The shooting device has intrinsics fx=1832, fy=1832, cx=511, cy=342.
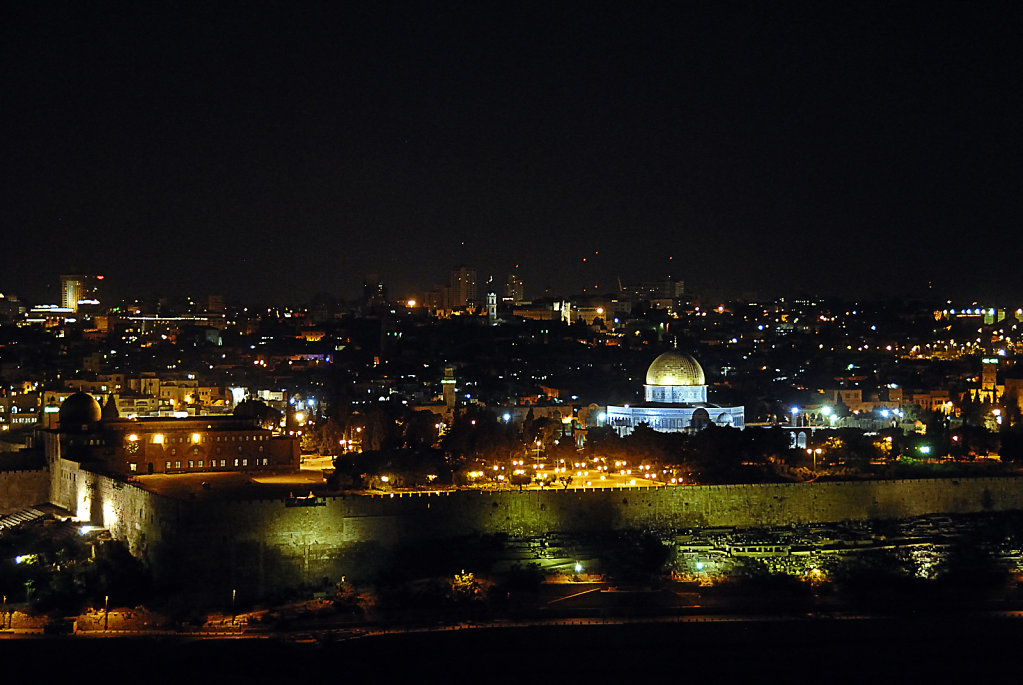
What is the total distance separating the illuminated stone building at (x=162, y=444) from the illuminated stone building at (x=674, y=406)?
11.2 m

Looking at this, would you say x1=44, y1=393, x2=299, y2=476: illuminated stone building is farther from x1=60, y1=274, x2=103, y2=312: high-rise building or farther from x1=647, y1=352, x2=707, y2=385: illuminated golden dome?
x1=60, y1=274, x2=103, y2=312: high-rise building

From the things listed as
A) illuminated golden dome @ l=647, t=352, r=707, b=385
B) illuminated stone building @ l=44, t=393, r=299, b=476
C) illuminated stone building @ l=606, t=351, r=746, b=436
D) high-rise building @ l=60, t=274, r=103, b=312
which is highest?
high-rise building @ l=60, t=274, r=103, b=312

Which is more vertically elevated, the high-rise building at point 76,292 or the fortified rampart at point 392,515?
the high-rise building at point 76,292

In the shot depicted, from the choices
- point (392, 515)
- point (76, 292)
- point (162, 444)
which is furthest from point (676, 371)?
point (76, 292)

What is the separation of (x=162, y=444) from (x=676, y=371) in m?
16.9

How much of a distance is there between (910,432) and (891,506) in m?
11.5

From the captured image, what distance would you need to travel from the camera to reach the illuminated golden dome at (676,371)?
49000 millimetres

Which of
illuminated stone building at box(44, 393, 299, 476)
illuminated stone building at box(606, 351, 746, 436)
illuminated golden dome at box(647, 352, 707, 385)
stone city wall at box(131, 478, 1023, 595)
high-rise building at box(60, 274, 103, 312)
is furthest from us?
high-rise building at box(60, 274, 103, 312)

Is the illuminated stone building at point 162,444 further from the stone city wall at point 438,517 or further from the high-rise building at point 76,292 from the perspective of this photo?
the high-rise building at point 76,292

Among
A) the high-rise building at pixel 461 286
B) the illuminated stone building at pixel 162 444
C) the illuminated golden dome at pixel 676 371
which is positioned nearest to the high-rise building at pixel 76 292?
the high-rise building at pixel 461 286

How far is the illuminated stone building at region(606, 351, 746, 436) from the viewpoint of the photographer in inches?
1847

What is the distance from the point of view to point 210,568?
29625 millimetres

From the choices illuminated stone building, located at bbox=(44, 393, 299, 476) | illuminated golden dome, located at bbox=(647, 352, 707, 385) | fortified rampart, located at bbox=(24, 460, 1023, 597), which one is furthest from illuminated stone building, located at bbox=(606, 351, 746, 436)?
illuminated stone building, located at bbox=(44, 393, 299, 476)

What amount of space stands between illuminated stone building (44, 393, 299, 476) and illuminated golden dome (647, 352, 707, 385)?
1439cm
